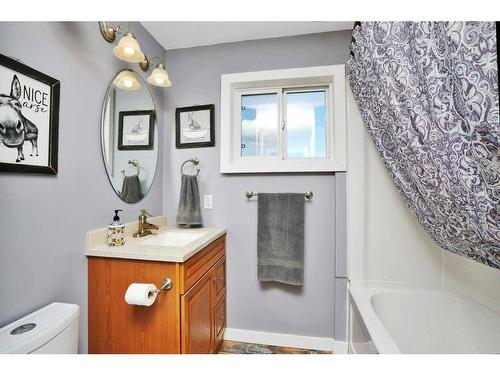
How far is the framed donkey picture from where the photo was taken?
81 centimetres

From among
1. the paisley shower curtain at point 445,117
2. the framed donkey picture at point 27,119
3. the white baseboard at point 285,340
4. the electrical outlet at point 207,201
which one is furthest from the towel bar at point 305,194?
the framed donkey picture at point 27,119

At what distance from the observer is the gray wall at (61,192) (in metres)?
0.83

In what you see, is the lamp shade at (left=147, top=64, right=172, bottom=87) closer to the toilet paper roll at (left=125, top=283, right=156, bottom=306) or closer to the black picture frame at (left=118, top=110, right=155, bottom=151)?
the black picture frame at (left=118, top=110, right=155, bottom=151)

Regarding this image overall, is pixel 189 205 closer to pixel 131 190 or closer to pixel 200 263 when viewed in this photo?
pixel 131 190

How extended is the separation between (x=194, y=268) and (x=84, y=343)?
0.67 metres

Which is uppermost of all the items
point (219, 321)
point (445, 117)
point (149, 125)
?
point (149, 125)

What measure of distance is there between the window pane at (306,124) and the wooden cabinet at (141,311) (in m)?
1.19

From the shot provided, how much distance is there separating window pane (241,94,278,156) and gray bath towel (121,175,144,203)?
2.81ft

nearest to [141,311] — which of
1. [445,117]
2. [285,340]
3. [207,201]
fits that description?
[207,201]

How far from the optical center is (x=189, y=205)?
67.4 inches

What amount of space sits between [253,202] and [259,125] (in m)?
0.67

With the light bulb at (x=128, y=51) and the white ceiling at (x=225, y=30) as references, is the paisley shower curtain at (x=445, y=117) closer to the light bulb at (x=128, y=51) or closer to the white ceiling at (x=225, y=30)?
the white ceiling at (x=225, y=30)

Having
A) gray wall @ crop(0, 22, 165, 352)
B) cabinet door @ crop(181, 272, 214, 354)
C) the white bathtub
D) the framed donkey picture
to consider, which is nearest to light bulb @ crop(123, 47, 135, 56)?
gray wall @ crop(0, 22, 165, 352)
